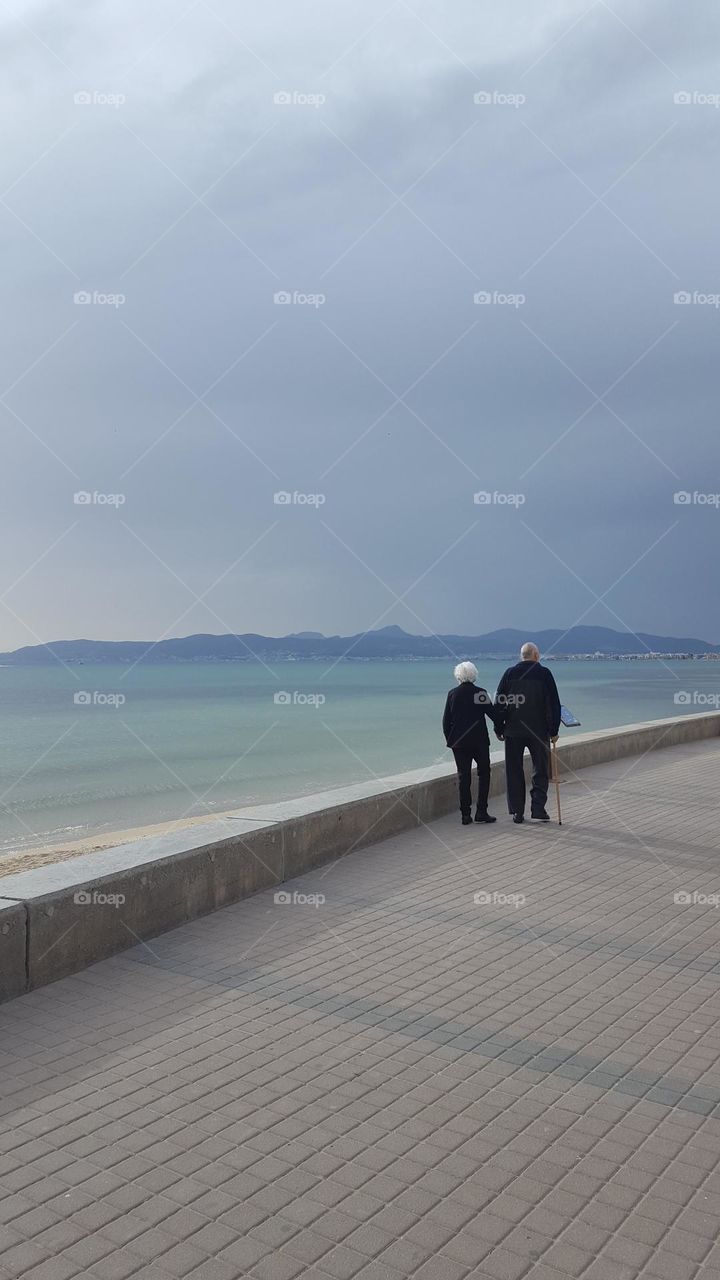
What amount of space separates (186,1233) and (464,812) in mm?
7260

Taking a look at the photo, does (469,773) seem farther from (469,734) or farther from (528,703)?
(528,703)

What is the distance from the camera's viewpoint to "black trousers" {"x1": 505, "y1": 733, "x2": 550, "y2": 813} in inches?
411

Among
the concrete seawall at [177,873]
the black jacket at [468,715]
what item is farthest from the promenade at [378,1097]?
the black jacket at [468,715]

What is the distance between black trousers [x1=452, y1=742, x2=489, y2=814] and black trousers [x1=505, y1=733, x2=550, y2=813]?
9.0 inches

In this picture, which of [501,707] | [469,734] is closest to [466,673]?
[501,707]

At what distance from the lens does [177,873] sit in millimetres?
6727

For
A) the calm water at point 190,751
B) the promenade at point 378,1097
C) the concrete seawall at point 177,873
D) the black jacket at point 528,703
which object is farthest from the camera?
the calm water at point 190,751

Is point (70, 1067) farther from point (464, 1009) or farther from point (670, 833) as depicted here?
point (670, 833)

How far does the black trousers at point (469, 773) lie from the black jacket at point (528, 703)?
314 millimetres

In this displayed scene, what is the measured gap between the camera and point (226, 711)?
89.9 m

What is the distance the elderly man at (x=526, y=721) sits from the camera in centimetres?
1040

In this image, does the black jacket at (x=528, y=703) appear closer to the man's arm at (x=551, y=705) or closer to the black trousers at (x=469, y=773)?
the man's arm at (x=551, y=705)

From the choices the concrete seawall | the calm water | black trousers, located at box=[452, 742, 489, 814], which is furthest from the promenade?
the calm water

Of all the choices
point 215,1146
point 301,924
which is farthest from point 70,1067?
point 301,924
